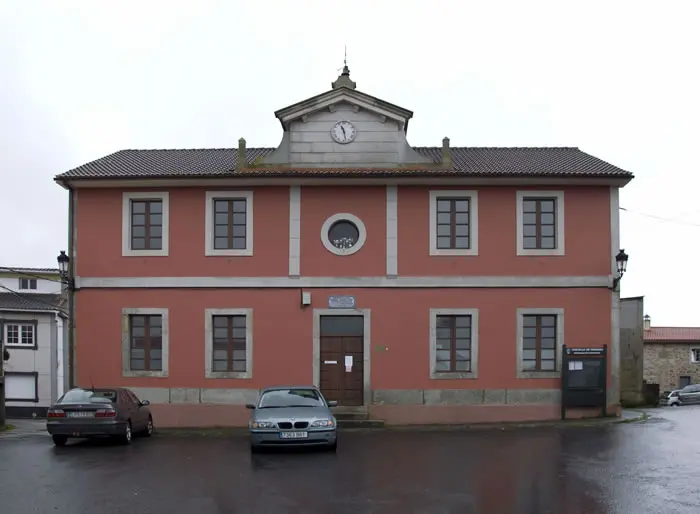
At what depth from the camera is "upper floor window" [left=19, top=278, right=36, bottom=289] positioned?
173 ft

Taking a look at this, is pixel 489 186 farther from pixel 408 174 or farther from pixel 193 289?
pixel 193 289

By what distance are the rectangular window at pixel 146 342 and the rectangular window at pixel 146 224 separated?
6.65 ft

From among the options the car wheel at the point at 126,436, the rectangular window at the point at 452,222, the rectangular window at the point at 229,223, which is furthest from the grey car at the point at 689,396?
the car wheel at the point at 126,436

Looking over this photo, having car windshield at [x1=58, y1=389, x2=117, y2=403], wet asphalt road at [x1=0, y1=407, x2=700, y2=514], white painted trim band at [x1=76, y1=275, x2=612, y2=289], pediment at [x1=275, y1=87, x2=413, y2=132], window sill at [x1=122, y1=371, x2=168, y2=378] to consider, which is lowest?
wet asphalt road at [x1=0, y1=407, x2=700, y2=514]

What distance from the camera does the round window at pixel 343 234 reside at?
24.2 m

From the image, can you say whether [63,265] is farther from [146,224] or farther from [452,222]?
[452,222]

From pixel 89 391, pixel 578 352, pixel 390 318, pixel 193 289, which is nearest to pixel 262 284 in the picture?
pixel 193 289

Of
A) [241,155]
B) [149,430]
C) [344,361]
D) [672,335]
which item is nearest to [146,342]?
[149,430]

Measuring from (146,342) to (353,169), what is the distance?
24.7 ft

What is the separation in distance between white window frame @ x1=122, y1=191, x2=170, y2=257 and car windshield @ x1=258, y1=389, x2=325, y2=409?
25.9 feet

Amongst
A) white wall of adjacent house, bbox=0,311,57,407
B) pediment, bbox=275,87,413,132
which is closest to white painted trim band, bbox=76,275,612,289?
pediment, bbox=275,87,413,132

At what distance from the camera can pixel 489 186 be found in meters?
24.1

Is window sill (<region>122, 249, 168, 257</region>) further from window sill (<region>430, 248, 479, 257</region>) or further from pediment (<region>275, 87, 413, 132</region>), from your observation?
window sill (<region>430, 248, 479, 257</region>)

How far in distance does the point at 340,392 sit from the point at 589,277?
7.53m
